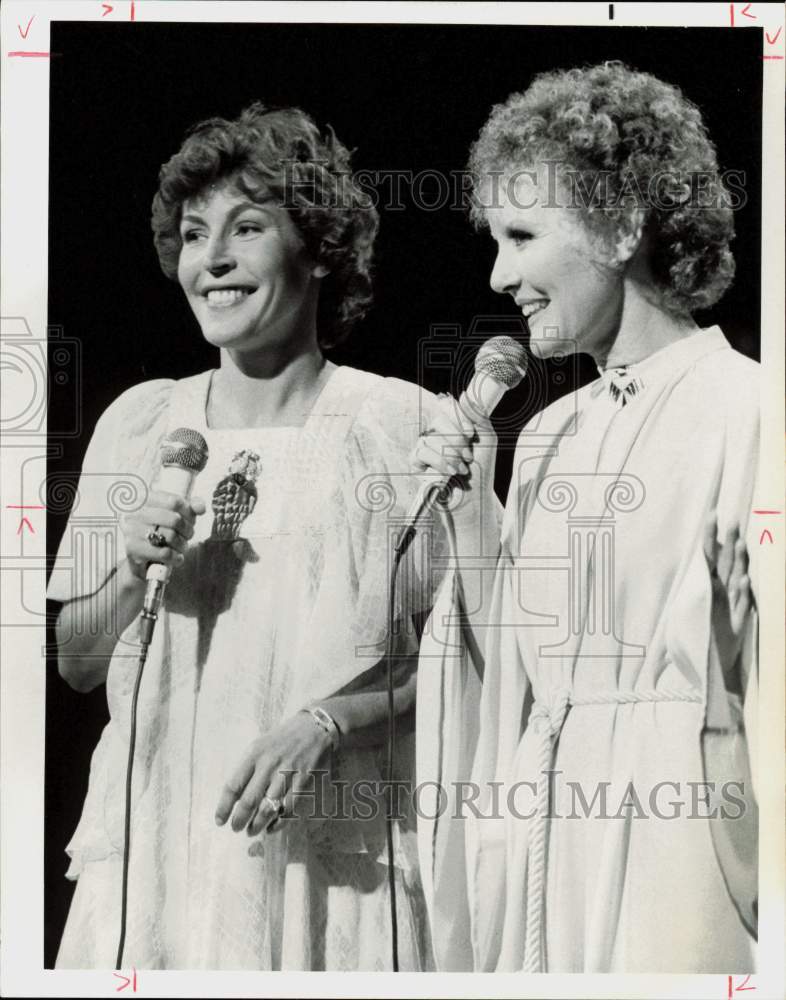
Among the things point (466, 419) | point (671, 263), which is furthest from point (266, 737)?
point (671, 263)

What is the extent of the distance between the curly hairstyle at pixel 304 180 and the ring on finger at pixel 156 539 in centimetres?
47

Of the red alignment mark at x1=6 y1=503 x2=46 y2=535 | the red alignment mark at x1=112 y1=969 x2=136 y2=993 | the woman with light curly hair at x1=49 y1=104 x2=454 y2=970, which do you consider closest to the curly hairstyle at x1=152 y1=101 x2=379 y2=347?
the woman with light curly hair at x1=49 y1=104 x2=454 y2=970

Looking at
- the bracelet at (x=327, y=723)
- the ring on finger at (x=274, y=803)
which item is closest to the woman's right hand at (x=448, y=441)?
the bracelet at (x=327, y=723)

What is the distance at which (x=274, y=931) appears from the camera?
5.95ft

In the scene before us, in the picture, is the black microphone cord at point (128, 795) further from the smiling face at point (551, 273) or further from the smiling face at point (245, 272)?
the smiling face at point (551, 273)

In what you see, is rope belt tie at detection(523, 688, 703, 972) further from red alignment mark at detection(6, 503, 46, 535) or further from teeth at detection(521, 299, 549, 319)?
red alignment mark at detection(6, 503, 46, 535)

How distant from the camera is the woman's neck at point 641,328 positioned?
1.82 m

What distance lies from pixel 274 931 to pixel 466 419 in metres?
0.93

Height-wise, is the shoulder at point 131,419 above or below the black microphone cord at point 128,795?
above

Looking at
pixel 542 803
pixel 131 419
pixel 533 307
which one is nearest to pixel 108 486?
pixel 131 419

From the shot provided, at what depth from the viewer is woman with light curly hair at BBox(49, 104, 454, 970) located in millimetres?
1809

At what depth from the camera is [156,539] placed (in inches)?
72.1

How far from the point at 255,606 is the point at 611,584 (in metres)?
0.61

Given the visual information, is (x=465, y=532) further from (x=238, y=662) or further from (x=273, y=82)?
(x=273, y=82)
